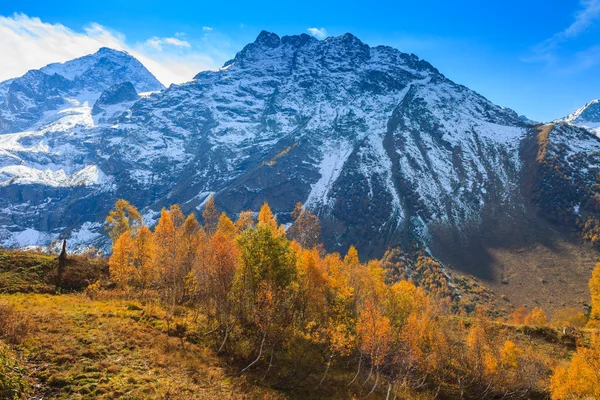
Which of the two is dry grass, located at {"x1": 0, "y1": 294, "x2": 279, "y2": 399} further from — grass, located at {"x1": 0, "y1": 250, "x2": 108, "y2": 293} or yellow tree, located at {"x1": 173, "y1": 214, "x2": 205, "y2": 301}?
yellow tree, located at {"x1": 173, "y1": 214, "x2": 205, "y2": 301}

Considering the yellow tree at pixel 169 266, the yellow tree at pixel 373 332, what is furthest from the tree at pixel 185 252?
the yellow tree at pixel 373 332

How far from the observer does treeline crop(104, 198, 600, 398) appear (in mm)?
30234

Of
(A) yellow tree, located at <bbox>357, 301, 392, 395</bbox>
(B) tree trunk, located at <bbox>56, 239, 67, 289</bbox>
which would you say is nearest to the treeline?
(A) yellow tree, located at <bbox>357, 301, 392, 395</bbox>

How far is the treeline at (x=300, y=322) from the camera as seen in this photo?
30.2 meters

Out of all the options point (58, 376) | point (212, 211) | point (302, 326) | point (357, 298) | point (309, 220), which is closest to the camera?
point (58, 376)

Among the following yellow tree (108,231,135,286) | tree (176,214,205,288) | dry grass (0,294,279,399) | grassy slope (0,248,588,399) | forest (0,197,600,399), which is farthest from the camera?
yellow tree (108,231,135,286)

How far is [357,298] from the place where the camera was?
175ft

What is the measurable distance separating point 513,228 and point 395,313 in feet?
632

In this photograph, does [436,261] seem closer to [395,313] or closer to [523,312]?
[523,312]

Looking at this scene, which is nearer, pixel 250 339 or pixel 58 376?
pixel 58 376

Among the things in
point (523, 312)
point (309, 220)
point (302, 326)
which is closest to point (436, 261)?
point (523, 312)

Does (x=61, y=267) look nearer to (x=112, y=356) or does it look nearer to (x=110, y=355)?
(x=110, y=355)

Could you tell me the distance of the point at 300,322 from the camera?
3928 centimetres

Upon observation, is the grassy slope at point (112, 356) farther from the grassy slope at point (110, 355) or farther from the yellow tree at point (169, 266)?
the yellow tree at point (169, 266)
